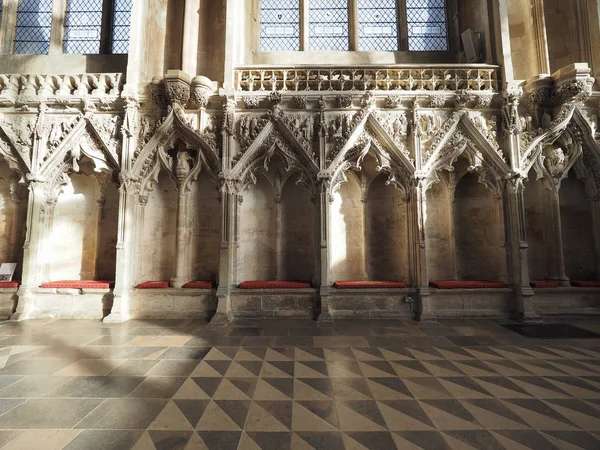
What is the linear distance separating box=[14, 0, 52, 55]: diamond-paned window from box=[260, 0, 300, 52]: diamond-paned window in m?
6.76

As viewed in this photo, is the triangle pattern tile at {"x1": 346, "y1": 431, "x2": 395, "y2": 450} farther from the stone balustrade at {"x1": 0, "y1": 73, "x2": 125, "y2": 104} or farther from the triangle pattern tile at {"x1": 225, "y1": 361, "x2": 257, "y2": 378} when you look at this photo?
the stone balustrade at {"x1": 0, "y1": 73, "x2": 125, "y2": 104}

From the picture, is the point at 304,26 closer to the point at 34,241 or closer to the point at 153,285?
the point at 153,285

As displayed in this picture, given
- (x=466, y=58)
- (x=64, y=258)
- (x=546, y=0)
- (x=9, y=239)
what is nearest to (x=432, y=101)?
(x=466, y=58)

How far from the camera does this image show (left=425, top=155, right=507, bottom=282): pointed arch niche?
7547mm

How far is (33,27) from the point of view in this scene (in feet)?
30.0

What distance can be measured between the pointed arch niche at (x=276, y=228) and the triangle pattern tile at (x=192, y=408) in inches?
173

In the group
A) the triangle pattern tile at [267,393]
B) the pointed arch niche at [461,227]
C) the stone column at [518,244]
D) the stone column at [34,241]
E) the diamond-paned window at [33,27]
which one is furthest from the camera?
the diamond-paned window at [33,27]

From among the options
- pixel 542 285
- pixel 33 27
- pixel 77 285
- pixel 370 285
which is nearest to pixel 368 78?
pixel 370 285

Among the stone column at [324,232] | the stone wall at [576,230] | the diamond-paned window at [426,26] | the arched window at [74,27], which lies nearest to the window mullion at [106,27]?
the arched window at [74,27]

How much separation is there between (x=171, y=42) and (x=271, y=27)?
319cm

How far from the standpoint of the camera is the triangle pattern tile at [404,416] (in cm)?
270

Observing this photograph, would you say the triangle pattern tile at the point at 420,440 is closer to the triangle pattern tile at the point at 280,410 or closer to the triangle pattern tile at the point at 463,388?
the triangle pattern tile at the point at 463,388

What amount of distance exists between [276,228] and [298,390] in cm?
470

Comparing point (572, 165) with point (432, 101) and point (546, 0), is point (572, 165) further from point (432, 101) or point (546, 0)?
point (546, 0)
